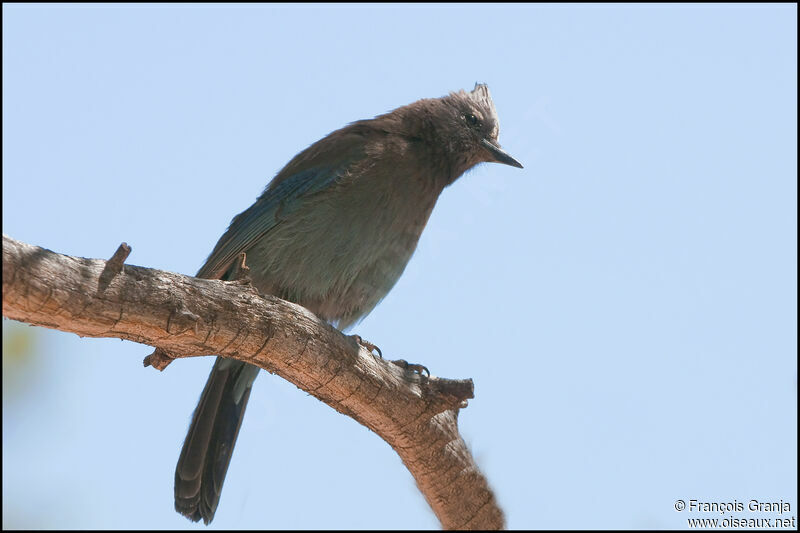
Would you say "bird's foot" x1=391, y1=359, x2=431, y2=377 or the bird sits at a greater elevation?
the bird

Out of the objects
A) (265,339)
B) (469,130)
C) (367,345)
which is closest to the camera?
(265,339)

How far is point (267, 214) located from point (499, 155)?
1911 millimetres

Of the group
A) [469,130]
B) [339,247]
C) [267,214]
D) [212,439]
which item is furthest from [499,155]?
[212,439]

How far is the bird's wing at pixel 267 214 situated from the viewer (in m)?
5.63

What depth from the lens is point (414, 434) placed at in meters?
4.76

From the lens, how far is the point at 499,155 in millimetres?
6562

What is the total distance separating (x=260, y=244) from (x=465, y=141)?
1.79 meters

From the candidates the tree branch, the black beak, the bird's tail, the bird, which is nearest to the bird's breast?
the bird

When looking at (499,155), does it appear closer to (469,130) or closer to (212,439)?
(469,130)

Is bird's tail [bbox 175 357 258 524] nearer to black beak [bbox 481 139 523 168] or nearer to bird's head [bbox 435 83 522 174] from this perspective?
bird's head [bbox 435 83 522 174]

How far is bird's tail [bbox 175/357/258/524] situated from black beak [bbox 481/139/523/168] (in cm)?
244

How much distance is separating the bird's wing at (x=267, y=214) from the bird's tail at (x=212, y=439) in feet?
2.18

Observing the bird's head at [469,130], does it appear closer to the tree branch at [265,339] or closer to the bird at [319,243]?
the bird at [319,243]

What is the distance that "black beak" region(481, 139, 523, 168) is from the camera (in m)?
6.55
